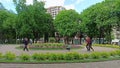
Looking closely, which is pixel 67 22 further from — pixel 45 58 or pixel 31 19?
pixel 45 58

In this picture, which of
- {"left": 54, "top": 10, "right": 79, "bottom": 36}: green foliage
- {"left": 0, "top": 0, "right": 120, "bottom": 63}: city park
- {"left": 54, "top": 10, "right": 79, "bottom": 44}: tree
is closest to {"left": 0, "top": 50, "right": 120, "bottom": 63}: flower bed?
{"left": 0, "top": 0, "right": 120, "bottom": 63}: city park

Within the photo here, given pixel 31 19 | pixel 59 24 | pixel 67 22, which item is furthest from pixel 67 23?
pixel 31 19

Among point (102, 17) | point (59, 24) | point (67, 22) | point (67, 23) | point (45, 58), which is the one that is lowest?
→ point (45, 58)

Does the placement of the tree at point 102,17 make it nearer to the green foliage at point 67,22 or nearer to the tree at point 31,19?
the green foliage at point 67,22

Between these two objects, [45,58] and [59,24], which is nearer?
[45,58]

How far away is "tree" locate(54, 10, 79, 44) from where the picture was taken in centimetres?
7956

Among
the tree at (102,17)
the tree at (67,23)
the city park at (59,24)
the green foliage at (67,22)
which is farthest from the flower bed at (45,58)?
the green foliage at (67,22)

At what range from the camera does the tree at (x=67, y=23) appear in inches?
3132

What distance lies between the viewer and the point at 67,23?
8162 centimetres

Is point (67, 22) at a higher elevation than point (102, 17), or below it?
higher

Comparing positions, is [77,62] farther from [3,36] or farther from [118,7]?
[3,36]

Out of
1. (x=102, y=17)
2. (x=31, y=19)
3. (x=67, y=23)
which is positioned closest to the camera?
(x=102, y=17)

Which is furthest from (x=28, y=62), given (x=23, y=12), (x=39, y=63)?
(x=23, y=12)

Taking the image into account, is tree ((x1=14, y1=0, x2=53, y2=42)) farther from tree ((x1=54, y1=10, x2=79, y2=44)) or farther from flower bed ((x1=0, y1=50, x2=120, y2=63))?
flower bed ((x1=0, y1=50, x2=120, y2=63))
